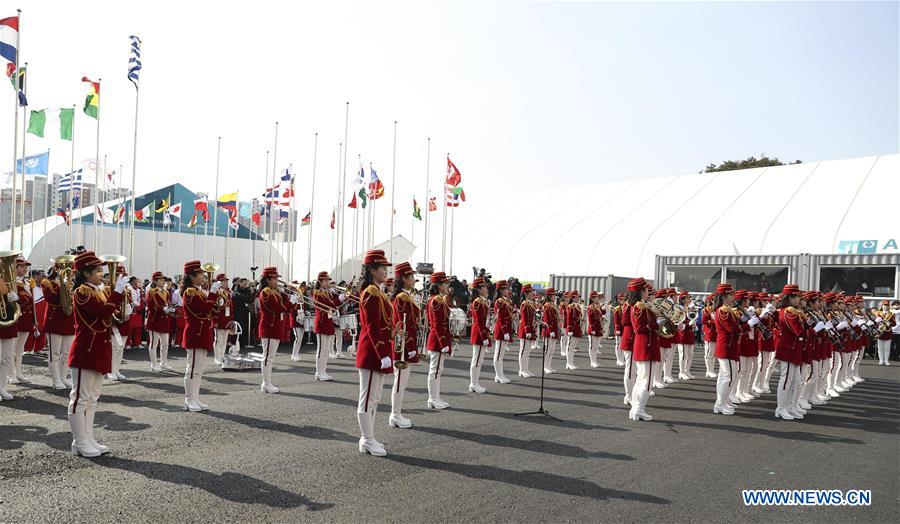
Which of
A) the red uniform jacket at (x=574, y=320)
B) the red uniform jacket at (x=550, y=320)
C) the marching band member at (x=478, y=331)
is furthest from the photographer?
the red uniform jacket at (x=574, y=320)

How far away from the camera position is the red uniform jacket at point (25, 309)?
1109 cm

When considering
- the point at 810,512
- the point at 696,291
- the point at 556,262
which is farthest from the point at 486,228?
the point at 810,512

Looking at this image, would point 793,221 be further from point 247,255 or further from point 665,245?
point 247,255

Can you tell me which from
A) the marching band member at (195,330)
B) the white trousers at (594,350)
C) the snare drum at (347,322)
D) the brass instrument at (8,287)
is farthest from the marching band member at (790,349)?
the brass instrument at (8,287)

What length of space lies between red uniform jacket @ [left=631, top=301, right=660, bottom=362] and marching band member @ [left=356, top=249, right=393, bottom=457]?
4.12m

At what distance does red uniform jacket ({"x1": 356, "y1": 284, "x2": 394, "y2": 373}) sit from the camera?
719 centimetres

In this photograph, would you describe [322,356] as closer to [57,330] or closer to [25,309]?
[57,330]

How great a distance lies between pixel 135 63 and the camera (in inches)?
882

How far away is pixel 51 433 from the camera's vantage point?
754cm

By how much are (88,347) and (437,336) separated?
17.2ft

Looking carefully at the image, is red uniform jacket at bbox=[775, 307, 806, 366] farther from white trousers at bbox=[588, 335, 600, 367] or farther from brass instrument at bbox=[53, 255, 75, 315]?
brass instrument at bbox=[53, 255, 75, 315]

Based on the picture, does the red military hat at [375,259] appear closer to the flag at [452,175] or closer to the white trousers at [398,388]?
the white trousers at [398,388]

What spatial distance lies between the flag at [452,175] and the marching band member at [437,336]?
20.0 m

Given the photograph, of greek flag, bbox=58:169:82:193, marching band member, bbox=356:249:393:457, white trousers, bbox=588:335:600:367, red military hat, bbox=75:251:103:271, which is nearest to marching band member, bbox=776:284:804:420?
marching band member, bbox=356:249:393:457
